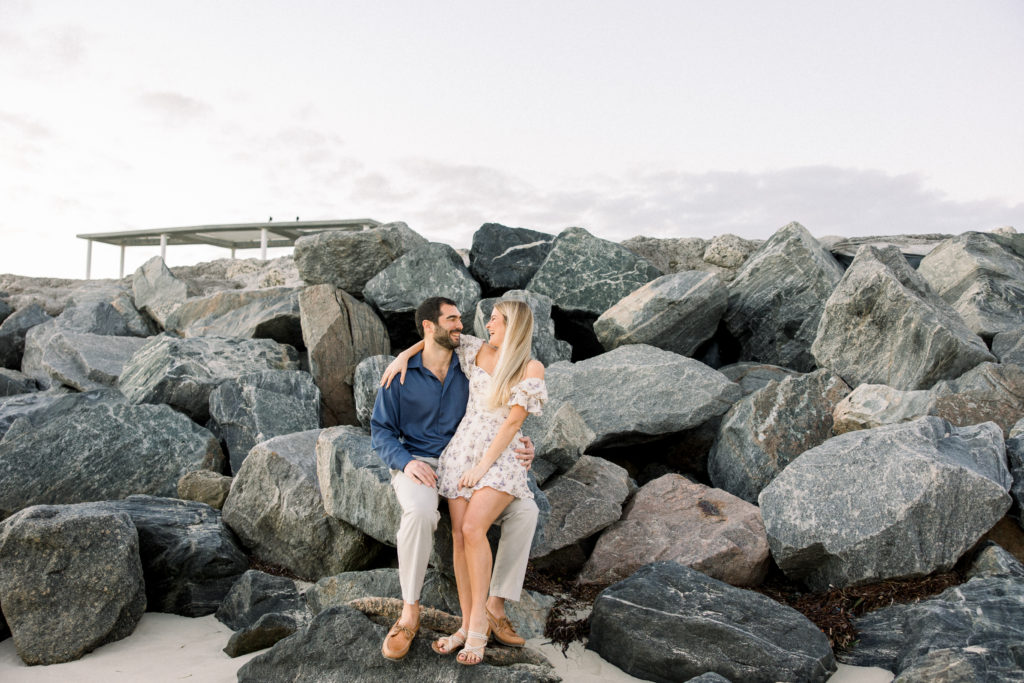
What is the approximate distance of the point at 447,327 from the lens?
4.69 meters

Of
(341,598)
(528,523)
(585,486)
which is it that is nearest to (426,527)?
(528,523)

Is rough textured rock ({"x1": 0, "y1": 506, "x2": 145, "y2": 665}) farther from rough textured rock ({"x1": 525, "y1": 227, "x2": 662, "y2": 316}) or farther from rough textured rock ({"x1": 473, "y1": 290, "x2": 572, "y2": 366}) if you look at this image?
rough textured rock ({"x1": 525, "y1": 227, "x2": 662, "y2": 316})

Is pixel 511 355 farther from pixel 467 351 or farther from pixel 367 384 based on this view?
pixel 367 384

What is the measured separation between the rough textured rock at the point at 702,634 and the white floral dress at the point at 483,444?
41.8 inches

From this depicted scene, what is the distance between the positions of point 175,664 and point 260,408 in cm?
401

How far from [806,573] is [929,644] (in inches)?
43.4

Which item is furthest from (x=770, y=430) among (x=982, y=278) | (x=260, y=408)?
(x=260, y=408)

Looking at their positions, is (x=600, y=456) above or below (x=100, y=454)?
above

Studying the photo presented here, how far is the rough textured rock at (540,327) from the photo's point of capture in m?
8.91

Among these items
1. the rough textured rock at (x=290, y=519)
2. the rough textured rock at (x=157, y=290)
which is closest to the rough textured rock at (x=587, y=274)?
the rough textured rock at (x=290, y=519)

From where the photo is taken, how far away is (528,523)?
14.3 ft

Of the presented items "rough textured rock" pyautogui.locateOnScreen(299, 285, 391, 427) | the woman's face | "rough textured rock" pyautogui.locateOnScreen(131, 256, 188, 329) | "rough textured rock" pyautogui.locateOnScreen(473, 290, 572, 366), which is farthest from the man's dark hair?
"rough textured rock" pyautogui.locateOnScreen(131, 256, 188, 329)

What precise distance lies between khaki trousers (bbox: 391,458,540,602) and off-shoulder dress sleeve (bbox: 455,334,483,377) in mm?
638

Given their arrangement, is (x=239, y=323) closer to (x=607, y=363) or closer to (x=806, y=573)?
(x=607, y=363)
